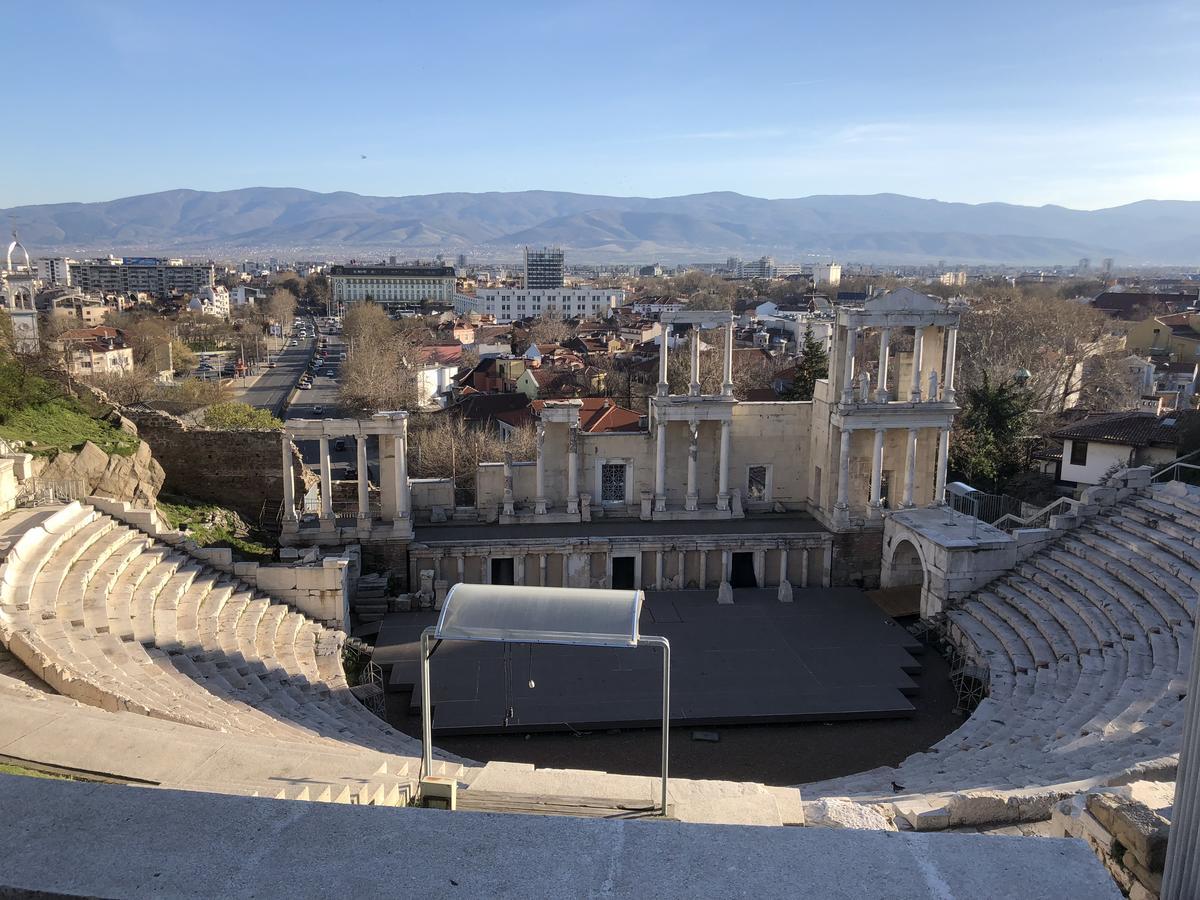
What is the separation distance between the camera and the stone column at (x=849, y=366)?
24438 mm

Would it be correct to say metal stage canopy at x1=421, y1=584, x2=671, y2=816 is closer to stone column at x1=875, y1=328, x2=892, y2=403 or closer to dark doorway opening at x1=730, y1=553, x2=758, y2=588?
dark doorway opening at x1=730, y1=553, x2=758, y2=588

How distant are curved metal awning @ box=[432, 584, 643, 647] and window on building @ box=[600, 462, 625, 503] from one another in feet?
58.7

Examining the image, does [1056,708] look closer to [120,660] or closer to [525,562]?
[525,562]

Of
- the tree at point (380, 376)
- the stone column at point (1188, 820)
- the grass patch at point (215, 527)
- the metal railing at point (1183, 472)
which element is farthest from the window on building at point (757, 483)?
the tree at point (380, 376)

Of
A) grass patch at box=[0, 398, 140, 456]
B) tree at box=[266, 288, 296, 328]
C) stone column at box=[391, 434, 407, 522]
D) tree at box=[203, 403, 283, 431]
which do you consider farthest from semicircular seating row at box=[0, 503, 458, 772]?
tree at box=[266, 288, 296, 328]

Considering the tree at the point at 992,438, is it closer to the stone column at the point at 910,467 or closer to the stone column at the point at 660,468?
the stone column at the point at 910,467

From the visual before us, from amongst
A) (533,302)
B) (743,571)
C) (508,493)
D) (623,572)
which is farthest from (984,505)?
(533,302)

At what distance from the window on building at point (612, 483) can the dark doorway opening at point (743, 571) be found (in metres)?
3.60

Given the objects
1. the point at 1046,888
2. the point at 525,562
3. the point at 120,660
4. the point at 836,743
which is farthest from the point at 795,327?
the point at 1046,888

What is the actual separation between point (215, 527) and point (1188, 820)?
22.1 metres

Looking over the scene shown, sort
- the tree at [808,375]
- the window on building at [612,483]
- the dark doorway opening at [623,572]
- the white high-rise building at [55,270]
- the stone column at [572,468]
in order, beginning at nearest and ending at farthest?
the dark doorway opening at [623,572] → the stone column at [572,468] → the window on building at [612,483] → the tree at [808,375] → the white high-rise building at [55,270]

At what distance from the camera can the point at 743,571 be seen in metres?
24.8

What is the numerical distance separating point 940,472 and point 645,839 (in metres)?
24.3

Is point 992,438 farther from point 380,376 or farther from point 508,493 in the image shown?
point 380,376
